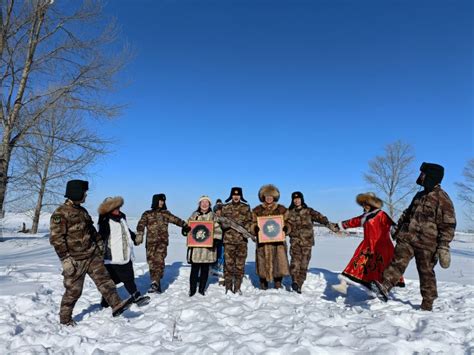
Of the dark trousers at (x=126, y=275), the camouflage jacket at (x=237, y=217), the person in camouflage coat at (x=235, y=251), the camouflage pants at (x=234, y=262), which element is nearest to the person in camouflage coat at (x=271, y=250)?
the camouflage jacket at (x=237, y=217)

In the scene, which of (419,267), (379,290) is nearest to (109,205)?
(379,290)

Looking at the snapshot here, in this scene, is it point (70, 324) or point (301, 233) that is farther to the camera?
point (301, 233)

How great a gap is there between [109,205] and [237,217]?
8.38 ft

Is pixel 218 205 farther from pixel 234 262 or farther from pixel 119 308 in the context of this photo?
pixel 119 308

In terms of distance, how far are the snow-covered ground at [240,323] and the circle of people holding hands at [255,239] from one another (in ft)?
1.21

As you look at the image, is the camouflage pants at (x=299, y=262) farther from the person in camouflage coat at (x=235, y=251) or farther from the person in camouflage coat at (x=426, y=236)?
the person in camouflage coat at (x=426, y=236)

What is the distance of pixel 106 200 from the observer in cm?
601

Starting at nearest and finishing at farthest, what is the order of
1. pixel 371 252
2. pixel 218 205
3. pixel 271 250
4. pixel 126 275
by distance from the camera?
pixel 126 275
pixel 371 252
pixel 271 250
pixel 218 205

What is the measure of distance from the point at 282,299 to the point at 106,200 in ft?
12.0

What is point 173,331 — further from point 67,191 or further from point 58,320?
point 67,191

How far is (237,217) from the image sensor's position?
6984 mm

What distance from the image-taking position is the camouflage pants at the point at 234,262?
6734mm

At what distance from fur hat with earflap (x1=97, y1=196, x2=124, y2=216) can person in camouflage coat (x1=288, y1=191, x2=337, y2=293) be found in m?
3.47

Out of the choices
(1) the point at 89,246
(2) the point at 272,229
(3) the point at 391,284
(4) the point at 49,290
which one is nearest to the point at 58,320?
(1) the point at 89,246
